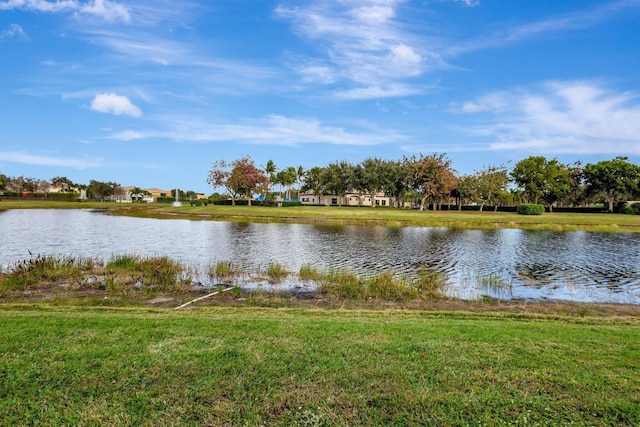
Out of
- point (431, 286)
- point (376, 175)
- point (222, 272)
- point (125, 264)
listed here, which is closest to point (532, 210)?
point (376, 175)

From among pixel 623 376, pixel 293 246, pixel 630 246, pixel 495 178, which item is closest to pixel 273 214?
pixel 293 246

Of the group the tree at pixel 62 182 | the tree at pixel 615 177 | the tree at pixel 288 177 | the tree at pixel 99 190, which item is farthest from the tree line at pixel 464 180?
the tree at pixel 62 182

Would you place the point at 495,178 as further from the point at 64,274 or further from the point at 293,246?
the point at 64,274

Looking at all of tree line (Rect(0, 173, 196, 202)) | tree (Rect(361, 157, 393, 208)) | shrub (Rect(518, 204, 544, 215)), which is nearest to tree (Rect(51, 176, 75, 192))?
tree line (Rect(0, 173, 196, 202))

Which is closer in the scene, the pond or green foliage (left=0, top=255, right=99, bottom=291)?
green foliage (left=0, top=255, right=99, bottom=291)

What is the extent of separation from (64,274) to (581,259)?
2399 cm

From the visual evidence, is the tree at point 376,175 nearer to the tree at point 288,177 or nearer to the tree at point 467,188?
the tree at point 467,188

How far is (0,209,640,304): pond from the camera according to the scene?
14.8 m

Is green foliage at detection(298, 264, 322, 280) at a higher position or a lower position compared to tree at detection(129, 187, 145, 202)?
lower

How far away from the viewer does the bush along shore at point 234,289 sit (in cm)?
1079

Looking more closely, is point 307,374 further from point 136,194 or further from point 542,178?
point 136,194

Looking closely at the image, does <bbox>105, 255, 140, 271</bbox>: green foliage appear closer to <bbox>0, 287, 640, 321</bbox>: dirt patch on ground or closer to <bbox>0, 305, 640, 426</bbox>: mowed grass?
<bbox>0, 287, 640, 321</bbox>: dirt patch on ground

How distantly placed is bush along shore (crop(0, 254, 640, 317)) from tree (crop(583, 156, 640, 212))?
239ft

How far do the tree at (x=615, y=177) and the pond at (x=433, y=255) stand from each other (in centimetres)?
4955
